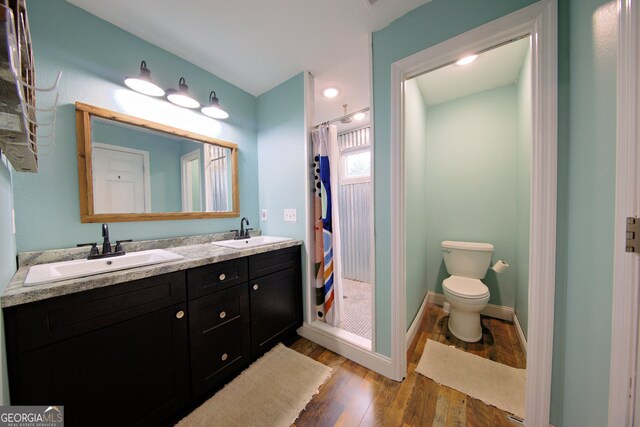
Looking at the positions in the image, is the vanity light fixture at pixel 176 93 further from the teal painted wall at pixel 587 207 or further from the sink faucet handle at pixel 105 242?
the teal painted wall at pixel 587 207

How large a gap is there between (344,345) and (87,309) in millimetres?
1576

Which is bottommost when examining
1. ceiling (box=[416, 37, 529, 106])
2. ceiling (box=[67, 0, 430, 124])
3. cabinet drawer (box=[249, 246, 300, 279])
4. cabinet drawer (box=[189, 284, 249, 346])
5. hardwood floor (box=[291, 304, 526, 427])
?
hardwood floor (box=[291, 304, 526, 427])

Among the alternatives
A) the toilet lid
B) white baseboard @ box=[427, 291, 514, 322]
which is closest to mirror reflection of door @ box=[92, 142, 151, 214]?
the toilet lid

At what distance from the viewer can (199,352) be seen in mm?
1227

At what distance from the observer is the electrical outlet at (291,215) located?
6.53 feet

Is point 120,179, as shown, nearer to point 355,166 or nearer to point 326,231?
point 326,231

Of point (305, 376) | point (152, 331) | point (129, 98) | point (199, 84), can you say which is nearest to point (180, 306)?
point (152, 331)

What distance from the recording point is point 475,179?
2.28 meters

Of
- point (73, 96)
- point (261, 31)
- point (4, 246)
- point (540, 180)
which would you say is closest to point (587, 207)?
point (540, 180)

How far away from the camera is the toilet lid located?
1.76 metres

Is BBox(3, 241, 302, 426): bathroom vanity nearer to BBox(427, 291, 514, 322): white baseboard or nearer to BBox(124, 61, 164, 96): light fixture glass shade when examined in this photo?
BBox(124, 61, 164, 96): light fixture glass shade

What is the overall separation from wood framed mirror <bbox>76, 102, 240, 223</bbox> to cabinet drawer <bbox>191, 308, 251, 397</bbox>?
979mm

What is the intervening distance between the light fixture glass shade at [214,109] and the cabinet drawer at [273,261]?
4.34ft

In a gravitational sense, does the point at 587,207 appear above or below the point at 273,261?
above
